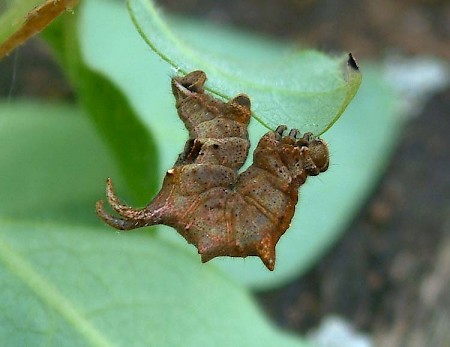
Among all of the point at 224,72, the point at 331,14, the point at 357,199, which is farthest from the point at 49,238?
the point at 331,14

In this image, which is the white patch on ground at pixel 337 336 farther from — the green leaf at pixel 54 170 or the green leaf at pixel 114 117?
the green leaf at pixel 114 117

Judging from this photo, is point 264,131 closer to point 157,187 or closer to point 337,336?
point 157,187

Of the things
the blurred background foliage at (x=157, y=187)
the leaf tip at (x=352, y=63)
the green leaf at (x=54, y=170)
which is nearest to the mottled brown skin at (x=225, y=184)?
the leaf tip at (x=352, y=63)

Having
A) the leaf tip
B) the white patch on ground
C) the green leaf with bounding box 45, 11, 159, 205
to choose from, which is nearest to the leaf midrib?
the green leaf with bounding box 45, 11, 159, 205

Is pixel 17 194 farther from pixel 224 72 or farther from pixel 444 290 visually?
pixel 444 290

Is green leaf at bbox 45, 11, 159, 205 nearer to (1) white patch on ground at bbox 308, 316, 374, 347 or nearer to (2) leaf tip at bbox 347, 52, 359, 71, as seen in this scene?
(2) leaf tip at bbox 347, 52, 359, 71
